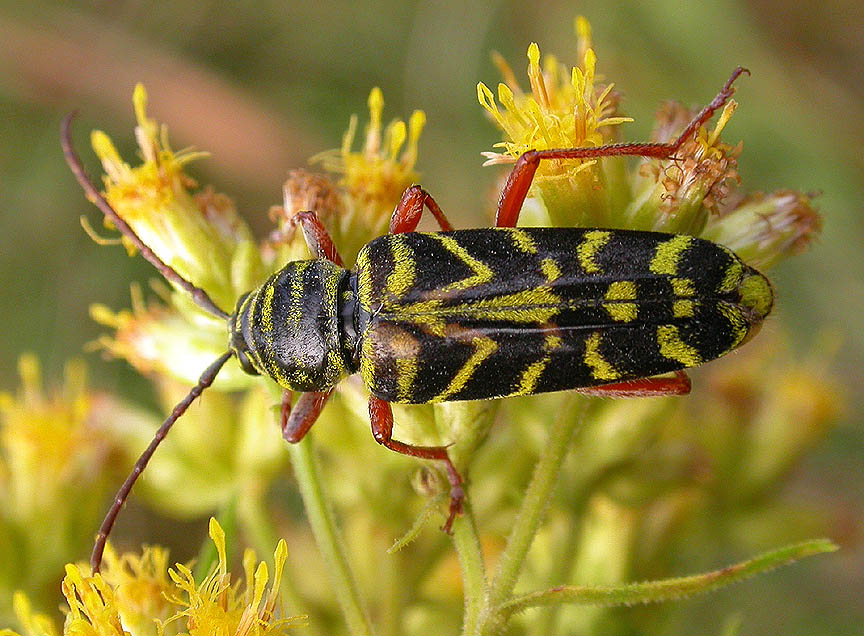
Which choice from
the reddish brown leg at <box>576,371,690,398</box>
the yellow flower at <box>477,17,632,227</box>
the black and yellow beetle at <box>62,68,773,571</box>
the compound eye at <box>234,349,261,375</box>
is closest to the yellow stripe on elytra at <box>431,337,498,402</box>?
the black and yellow beetle at <box>62,68,773,571</box>

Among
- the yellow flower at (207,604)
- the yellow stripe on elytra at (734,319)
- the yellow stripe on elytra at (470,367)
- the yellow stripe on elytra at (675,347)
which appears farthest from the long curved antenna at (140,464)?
the yellow stripe on elytra at (734,319)

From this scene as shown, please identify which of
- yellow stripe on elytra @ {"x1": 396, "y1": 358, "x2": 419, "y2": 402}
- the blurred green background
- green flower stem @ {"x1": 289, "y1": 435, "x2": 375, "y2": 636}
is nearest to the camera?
green flower stem @ {"x1": 289, "y1": 435, "x2": 375, "y2": 636}

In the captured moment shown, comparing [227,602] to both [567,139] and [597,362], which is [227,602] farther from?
[567,139]

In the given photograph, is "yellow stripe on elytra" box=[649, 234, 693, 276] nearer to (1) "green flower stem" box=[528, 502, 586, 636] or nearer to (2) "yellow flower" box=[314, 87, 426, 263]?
(2) "yellow flower" box=[314, 87, 426, 263]

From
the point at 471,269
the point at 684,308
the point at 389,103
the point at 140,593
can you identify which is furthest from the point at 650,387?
the point at 389,103

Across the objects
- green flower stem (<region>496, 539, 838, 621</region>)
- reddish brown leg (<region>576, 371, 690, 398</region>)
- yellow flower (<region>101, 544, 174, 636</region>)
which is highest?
reddish brown leg (<region>576, 371, 690, 398</region>)

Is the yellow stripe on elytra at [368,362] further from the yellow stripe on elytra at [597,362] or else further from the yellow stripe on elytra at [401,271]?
the yellow stripe on elytra at [597,362]

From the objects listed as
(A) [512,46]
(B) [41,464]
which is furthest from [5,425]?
(A) [512,46]
